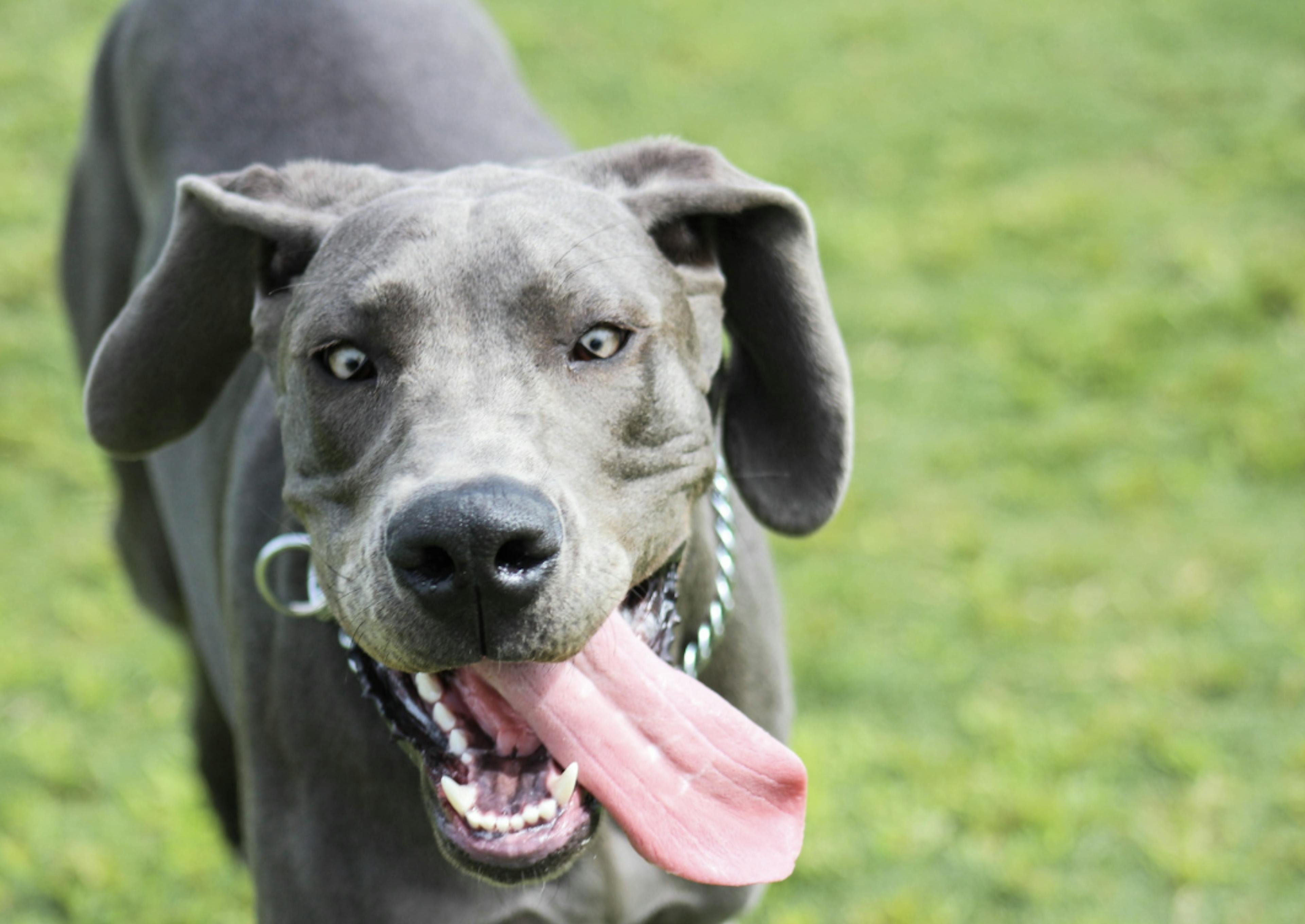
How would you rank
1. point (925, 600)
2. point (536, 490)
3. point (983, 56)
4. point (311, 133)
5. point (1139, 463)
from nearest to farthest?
1. point (536, 490)
2. point (311, 133)
3. point (925, 600)
4. point (1139, 463)
5. point (983, 56)

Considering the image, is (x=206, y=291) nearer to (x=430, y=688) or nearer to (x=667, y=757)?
(x=430, y=688)

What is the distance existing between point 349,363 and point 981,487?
3419 millimetres

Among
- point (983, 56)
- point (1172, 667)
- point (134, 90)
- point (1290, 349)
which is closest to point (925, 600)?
point (1172, 667)

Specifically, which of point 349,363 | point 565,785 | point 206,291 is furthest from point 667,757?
point 206,291

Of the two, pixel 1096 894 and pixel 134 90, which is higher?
pixel 134 90

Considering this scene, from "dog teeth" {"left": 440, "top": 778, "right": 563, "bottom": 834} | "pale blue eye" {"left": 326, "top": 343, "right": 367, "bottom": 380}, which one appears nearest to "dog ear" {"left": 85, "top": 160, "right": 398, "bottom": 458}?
"pale blue eye" {"left": 326, "top": 343, "right": 367, "bottom": 380}

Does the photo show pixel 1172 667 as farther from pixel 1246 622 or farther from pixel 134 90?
pixel 134 90

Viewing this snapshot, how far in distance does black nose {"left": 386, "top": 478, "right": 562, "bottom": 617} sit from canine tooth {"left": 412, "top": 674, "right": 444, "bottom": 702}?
0.95 ft

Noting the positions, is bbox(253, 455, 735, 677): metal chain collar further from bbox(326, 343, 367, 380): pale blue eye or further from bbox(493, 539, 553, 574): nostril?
bbox(493, 539, 553, 574): nostril

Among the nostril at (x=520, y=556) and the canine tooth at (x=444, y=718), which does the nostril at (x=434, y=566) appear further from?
the canine tooth at (x=444, y=718)

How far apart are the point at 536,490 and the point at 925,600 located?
3066mm

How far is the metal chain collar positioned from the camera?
2844 mm

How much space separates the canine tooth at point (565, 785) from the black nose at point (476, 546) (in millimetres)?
304

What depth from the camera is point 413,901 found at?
276 centimetres
